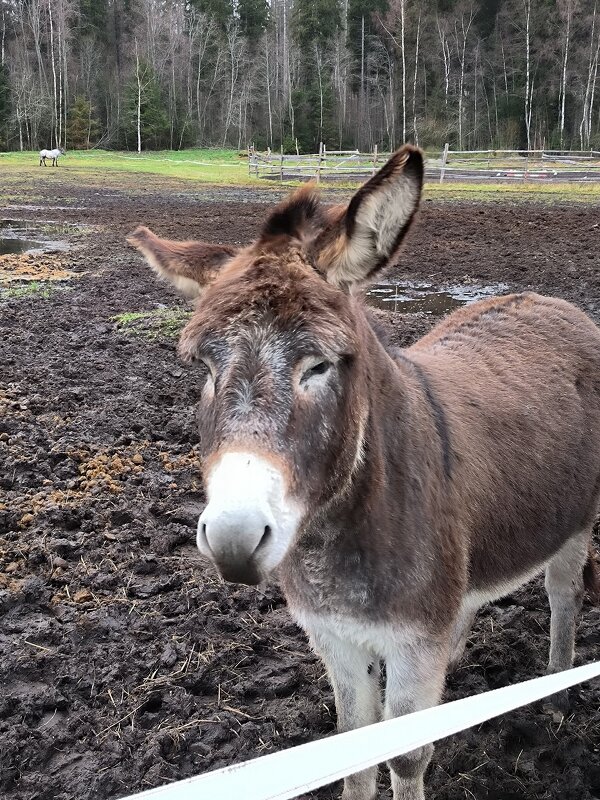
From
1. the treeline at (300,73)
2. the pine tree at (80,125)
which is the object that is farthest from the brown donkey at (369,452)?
the pine tree at (80,125)

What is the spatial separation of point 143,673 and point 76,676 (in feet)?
1.14

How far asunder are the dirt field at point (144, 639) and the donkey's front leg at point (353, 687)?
0.73ft

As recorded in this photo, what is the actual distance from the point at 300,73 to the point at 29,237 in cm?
5256

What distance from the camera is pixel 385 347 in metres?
2.81

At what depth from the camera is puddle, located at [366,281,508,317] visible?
10.4 metres

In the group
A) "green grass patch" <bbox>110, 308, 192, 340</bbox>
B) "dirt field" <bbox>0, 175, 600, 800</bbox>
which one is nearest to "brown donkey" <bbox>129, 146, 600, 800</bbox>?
"dirt field" <bbox>0, 175, 600, 800</bbox>

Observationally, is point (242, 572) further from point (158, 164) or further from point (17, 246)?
point (158, 164)

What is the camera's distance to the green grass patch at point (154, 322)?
351 inches

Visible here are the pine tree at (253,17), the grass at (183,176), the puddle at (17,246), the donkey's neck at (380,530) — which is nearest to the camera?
the donkey's neck at (380,530)

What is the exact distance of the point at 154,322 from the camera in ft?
30.7

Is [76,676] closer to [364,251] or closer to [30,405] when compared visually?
[364,251]

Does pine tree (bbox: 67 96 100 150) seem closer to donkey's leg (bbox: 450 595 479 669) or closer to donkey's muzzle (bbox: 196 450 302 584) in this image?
donkey's leg (bbox: 450 595 479 669)

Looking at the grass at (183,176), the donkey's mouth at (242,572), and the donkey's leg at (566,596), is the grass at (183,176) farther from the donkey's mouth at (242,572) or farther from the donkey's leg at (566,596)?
the donkey's mouth at (242,572)

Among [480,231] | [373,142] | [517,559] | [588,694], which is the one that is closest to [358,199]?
[517,559]
